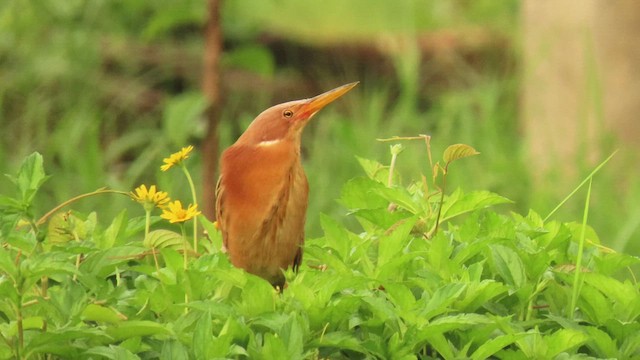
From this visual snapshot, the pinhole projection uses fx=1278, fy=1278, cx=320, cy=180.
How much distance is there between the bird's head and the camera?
233cm

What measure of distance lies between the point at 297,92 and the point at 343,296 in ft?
16.2

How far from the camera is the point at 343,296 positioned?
2.03 metres

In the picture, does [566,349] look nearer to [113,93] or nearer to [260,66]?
[260,66]

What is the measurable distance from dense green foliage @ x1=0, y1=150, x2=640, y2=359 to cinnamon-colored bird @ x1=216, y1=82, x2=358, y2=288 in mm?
80

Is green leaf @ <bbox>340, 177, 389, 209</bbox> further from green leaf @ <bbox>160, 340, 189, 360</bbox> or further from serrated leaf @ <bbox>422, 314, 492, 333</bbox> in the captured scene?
green leaf @ <bbox>160, 340, 189, 360</bbox>

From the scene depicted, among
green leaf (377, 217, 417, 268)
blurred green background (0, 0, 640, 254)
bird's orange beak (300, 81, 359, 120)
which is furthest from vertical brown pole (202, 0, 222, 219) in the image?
green leaf (377, 217, 417, 268)

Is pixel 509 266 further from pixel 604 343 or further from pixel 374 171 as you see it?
pixel 374 171

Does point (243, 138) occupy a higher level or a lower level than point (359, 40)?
higher

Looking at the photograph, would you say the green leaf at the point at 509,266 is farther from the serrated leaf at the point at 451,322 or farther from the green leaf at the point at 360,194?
the green leaf at the point at 360,194

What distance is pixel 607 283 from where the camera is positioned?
216cm

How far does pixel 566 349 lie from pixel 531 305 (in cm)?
18

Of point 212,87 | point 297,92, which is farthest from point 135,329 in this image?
point 297,92

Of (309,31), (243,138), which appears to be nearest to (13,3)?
(309,31)

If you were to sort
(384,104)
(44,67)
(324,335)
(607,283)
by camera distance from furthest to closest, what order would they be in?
(384,104) → (44,67) → (607,283) → (324,335)
